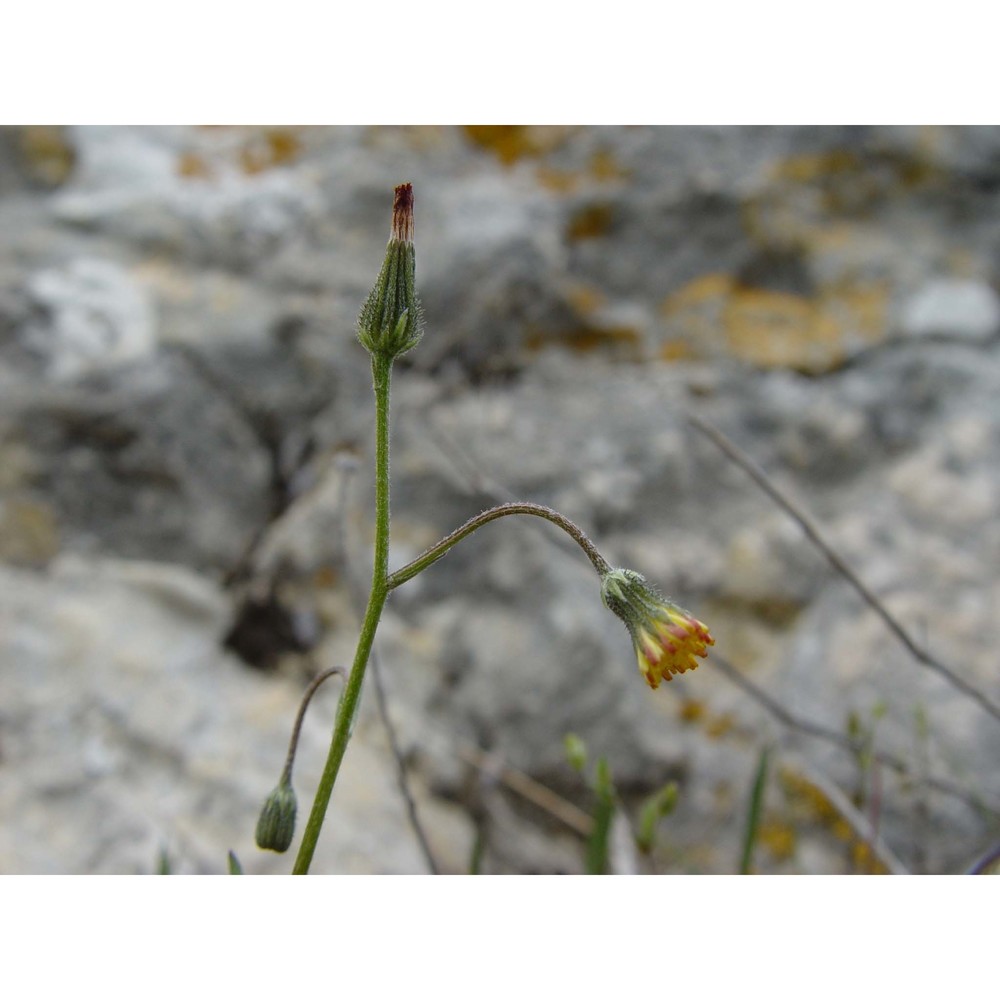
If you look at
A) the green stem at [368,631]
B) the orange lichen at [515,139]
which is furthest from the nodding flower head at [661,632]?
the orange lichen at [515,139]

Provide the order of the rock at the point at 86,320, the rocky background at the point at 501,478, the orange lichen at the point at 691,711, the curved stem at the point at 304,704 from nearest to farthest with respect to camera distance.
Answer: the curved stem at the point at 304,704 → the rocky background at the point at 501,478 → the orange lichen at the point at 691,711 → the rock at the point at 86,320

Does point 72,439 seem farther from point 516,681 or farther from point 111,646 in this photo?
point 516,681

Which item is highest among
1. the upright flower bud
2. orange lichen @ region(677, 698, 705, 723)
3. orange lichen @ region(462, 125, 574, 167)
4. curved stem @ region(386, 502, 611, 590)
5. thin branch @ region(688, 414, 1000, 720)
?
orange lichen @ region(462, 125, 574, 167)

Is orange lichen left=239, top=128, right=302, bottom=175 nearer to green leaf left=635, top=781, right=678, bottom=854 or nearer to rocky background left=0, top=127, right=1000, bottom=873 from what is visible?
rocky background left=0, top=127, right=1000, bottom=873

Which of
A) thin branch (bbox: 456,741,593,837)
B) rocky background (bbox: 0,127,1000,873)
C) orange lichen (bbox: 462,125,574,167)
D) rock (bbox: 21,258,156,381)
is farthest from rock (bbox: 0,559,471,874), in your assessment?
orange lichen (bbox: 462,125,574,167)

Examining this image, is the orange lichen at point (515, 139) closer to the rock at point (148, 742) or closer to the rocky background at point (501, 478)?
the rocky background at point (501, 478)

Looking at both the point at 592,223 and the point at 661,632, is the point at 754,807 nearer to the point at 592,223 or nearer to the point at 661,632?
the point at 661,632
